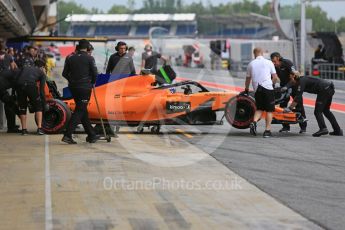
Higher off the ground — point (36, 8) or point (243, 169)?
point (36, 8)

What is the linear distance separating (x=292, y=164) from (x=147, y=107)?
176 inches

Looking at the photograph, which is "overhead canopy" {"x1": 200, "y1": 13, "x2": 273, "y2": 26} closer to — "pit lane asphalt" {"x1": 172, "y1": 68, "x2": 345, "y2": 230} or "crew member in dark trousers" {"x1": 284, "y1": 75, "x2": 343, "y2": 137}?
"crew member in dark trousers" {"x1": 284, "y1": 75, "x2": 343, "y2": 137}

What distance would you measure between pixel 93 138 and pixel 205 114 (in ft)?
8.47

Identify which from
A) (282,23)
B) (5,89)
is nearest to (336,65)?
(282,23)

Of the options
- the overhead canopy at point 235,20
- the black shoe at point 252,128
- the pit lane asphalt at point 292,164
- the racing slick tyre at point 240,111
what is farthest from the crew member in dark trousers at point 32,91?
the overhead canopy at point 235,20

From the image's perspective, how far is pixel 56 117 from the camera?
16047mm

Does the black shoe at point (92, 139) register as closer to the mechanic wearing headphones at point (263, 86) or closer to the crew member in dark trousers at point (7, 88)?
the crew member in dark trousers at point (7, 88)

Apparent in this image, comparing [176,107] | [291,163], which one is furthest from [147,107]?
Result: [291,163]

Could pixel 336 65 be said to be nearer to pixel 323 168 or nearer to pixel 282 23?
pixel 282 23

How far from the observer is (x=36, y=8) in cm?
6097

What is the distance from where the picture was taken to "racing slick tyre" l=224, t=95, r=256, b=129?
16.1m

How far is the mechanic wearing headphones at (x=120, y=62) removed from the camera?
17312 mm

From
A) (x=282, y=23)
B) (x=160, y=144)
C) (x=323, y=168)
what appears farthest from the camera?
(x=282, y=23)

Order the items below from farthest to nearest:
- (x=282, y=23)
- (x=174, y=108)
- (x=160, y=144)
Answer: (x=282, y=23), (x=174, y=108), (x=160, y=144)
